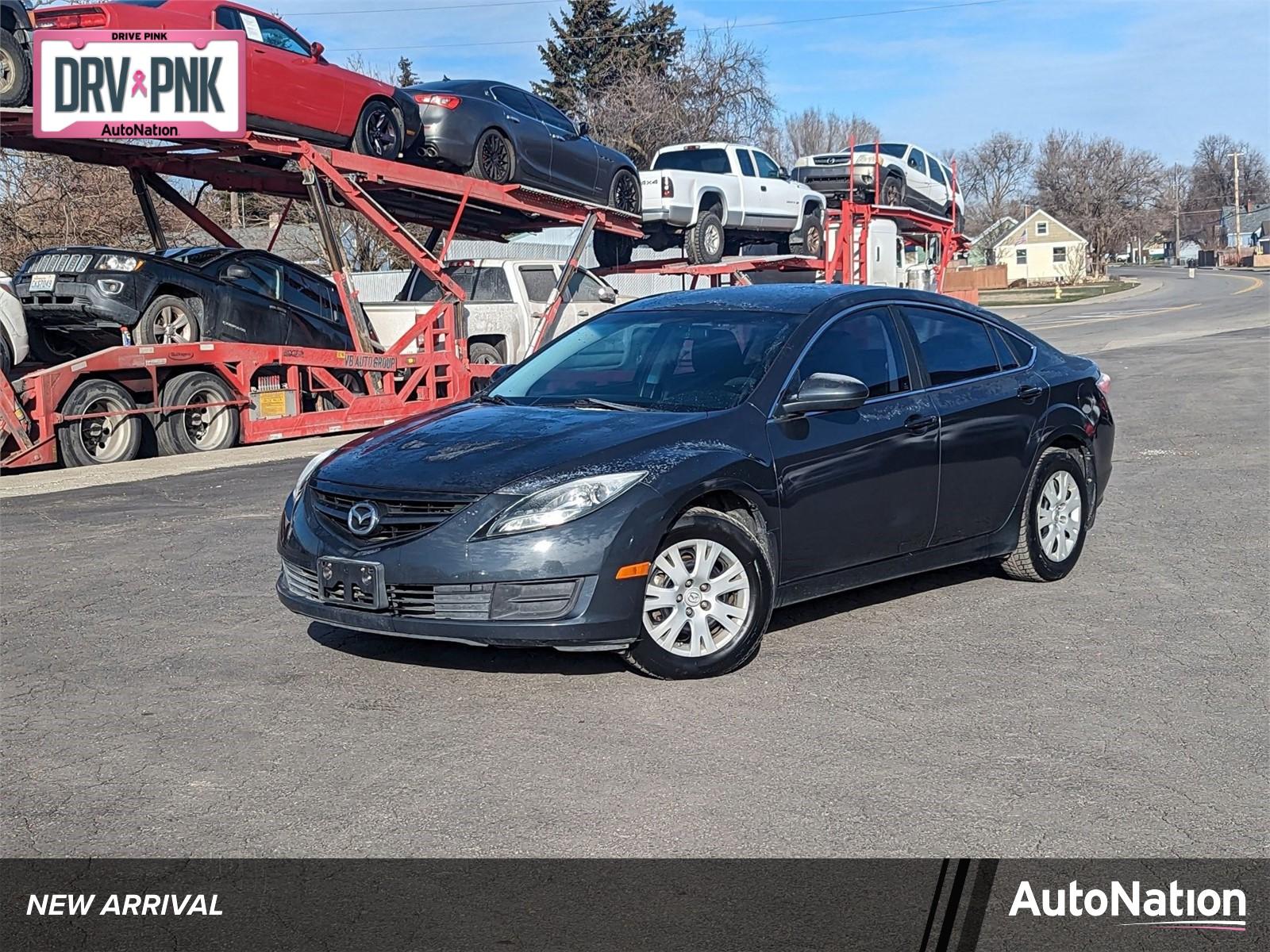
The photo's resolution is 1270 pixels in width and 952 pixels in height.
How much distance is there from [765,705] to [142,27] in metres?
10.7

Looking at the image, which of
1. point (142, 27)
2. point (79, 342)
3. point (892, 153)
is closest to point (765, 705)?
point (142, 27)

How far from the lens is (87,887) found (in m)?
3.83

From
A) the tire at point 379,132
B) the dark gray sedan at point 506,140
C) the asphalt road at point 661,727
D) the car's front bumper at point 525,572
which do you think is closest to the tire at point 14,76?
the tire at point 379,132

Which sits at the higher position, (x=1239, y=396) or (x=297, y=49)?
(x=297, y=49)

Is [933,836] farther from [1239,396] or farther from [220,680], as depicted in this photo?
[1239,396]

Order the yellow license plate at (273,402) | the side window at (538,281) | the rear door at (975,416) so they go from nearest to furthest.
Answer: the rear door at (975,416) → the yellow license plate at (273,402) → the side window at (538,281)

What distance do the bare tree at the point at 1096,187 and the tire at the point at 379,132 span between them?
109 metres

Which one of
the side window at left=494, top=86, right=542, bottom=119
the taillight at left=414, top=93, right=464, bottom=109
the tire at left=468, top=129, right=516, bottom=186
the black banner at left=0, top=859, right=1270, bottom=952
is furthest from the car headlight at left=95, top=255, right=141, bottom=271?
the black banner at left=0, top=859, right=1270, bottom=952

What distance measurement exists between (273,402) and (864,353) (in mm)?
10492

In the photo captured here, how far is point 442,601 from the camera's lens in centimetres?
552

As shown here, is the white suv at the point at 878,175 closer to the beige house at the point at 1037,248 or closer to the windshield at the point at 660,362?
the windshield at the point at 660,362

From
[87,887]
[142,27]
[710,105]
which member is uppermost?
[710,105]

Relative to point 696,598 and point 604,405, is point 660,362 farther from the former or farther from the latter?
point 696,598

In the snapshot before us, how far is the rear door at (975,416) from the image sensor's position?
692 cm
